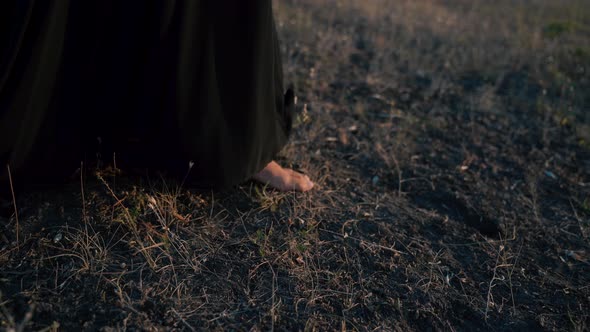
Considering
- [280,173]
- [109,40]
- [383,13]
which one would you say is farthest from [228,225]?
[383,13]

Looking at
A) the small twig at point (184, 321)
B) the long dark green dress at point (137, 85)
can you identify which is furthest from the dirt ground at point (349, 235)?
the long dark green dress at point (137, 85)

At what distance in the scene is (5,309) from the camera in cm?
154

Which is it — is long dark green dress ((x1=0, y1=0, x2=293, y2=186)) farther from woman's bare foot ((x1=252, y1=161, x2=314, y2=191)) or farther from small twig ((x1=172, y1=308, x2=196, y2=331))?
small twig ((x1=172, y1=308, x2=196, y2=331))

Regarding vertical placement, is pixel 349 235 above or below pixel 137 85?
below

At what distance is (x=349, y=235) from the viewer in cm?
216

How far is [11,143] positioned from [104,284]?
55 centimetres

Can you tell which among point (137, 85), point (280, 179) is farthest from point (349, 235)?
point (137, 85)

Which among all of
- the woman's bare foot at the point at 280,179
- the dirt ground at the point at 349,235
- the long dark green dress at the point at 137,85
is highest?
the long dark green dress at the point at 137,85

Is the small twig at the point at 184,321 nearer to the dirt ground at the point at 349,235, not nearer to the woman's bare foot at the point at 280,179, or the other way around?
the dirt ground at the point at 349,235

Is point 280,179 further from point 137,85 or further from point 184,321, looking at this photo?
point 184,321

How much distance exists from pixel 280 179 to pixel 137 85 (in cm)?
73

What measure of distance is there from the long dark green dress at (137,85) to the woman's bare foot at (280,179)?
26cm

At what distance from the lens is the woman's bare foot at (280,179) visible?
2.31 meters

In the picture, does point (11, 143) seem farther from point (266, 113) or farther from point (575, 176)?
point (575, 176)
